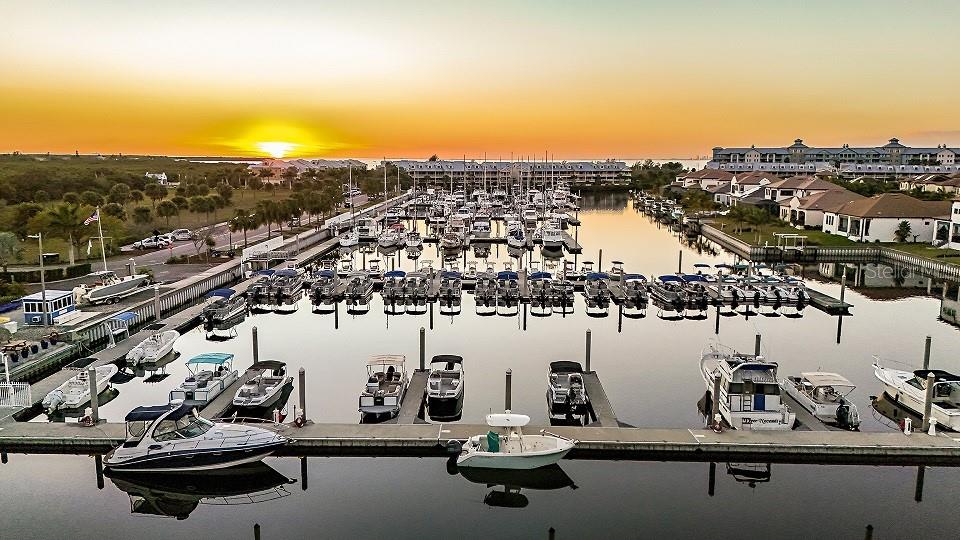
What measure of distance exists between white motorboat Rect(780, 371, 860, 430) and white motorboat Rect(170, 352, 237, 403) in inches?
738

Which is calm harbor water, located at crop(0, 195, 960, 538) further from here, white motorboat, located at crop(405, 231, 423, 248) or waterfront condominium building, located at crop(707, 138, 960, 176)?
waterfront condominium building, located at crop(707, 138, 960, 176)

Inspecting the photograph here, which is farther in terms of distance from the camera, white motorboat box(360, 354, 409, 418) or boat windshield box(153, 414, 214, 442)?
white motorboat box(360, 354, 409, 418)

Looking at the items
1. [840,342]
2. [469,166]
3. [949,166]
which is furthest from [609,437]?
[949,166]

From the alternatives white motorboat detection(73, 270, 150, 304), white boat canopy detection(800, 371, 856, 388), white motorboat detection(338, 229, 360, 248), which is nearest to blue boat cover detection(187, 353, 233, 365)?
white motorboat detection(73, 270, 150, 304)

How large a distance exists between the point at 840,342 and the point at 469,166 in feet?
456

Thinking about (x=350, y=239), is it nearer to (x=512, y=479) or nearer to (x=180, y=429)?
(x=180, y=429)

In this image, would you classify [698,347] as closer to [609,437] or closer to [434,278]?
[609,437]

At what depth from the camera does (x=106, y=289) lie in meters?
33.4

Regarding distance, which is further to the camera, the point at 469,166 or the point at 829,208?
the point at 469,166

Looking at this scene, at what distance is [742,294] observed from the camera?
3809 cm

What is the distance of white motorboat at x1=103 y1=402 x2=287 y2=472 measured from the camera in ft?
55.6

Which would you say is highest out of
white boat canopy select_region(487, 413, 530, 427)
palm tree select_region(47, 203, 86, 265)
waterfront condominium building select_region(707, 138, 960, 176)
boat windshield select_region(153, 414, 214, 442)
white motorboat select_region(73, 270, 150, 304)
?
waterfront condominium building select_region(707, 138, 960, 176)

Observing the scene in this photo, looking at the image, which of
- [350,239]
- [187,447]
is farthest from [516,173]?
[187,447]

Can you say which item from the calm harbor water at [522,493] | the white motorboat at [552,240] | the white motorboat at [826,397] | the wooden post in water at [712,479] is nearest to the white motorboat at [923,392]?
the calm harbor water at [522,493]
